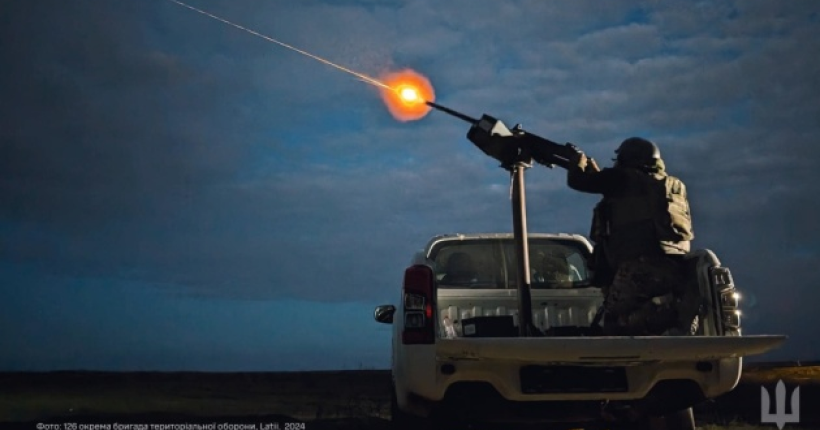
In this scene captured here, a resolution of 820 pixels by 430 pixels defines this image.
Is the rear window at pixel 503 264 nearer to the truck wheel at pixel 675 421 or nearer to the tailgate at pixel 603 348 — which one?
the truck wheel at pixel 675 421

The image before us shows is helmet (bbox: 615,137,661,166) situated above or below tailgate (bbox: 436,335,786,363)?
above

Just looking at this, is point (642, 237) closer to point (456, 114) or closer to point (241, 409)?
point (456, 114)

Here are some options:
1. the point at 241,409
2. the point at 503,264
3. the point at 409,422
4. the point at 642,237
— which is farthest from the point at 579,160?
the point at 241,409

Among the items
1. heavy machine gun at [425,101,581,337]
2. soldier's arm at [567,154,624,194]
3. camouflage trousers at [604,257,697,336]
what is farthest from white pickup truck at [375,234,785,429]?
soldier's arm at [567,154,624,194]

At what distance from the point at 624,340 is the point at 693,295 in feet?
3.72

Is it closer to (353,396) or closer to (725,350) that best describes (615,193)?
(725,350)

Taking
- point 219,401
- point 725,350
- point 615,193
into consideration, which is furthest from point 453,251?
point 219,401

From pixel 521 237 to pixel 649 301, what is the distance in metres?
1.01

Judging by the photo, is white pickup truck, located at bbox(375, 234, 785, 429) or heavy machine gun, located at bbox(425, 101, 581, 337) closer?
white pickup truck, located at bbox(375, 234, 785, 429)

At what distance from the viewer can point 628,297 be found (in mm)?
6039

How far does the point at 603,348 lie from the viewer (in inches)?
200

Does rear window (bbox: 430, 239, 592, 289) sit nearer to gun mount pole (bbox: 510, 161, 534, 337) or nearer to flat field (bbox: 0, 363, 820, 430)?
gun mount pole (bbox: 510, 161, 534, 337)

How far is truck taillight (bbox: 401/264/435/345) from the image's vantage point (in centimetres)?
536

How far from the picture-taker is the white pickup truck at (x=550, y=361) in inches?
202
